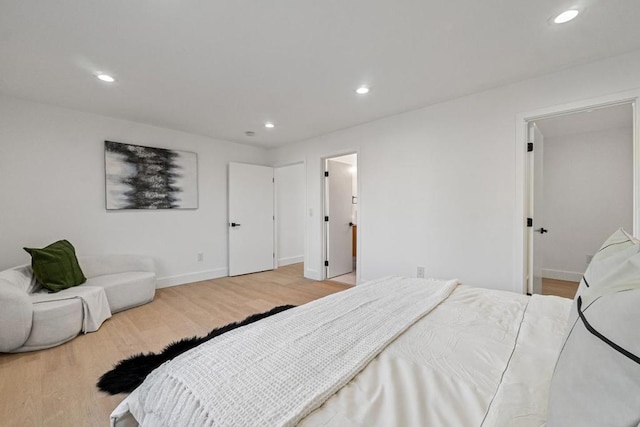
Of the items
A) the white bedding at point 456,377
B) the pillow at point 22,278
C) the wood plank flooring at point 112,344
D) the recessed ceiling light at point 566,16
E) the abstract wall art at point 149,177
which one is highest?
the recessed ceiling light at point 566,16

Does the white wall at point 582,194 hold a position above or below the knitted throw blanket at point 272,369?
above

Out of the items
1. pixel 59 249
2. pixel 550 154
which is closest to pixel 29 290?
pixel 59 249

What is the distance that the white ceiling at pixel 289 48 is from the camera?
1.65 metres

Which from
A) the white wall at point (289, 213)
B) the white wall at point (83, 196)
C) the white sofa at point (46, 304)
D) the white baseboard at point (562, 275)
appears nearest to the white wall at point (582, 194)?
the white baseboard at point (562, 275)

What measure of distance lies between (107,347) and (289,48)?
2.88 metres

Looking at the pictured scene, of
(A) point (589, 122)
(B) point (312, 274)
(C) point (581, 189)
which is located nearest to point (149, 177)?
(B) point (312, 274)

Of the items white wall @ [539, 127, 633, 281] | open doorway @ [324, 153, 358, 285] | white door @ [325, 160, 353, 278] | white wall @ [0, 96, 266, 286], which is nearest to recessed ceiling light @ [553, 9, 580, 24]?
open doorway @ [324, 153, 358, 285]

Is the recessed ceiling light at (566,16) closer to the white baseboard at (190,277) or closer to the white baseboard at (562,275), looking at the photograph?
the white baseboard at (562,275)

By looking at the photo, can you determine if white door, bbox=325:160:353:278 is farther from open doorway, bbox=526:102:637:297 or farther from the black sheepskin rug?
open doorway, bbox=526:102:637:297

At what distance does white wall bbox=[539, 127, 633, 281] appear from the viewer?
370 centimetres

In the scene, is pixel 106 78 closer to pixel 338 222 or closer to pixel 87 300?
pixel 87 300

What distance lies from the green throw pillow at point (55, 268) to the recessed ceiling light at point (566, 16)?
4672 millimetres

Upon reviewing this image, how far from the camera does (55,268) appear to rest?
265 cm

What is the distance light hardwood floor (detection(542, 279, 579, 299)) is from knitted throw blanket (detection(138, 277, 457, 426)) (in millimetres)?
3291
